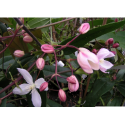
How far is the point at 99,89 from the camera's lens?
1.53 ft

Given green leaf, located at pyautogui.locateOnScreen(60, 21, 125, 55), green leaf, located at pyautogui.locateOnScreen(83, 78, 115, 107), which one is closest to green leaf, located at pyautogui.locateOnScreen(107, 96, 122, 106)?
green leaf, located at pyautogui.locateOnScreen(83, 78, 115, 107)

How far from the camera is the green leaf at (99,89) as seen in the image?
1.48 feet

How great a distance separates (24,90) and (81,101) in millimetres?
410

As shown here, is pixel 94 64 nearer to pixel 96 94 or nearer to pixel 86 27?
pixel 86 27

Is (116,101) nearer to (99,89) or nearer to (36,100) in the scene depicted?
(99,89)

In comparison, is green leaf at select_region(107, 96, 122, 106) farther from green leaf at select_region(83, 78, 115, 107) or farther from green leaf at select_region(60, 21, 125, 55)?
green leaf at select_region(60, 21, 125, 55)

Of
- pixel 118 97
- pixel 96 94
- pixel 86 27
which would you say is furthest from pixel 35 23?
pixel 118 97

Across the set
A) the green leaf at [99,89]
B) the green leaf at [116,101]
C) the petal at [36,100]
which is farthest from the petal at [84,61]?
the green leaf at [116,101]

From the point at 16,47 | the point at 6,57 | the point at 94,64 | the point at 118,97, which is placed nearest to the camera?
the point at 94,64

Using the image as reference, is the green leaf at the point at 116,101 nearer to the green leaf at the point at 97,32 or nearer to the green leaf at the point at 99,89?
the green leaf at the point at 99,89

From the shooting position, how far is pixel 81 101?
62 centimetres

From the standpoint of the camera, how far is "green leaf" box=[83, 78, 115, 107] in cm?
45

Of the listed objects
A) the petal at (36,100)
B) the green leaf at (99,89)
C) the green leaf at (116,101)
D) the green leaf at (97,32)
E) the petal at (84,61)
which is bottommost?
the green leaf at (116,101)

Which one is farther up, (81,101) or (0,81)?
(0,81)
